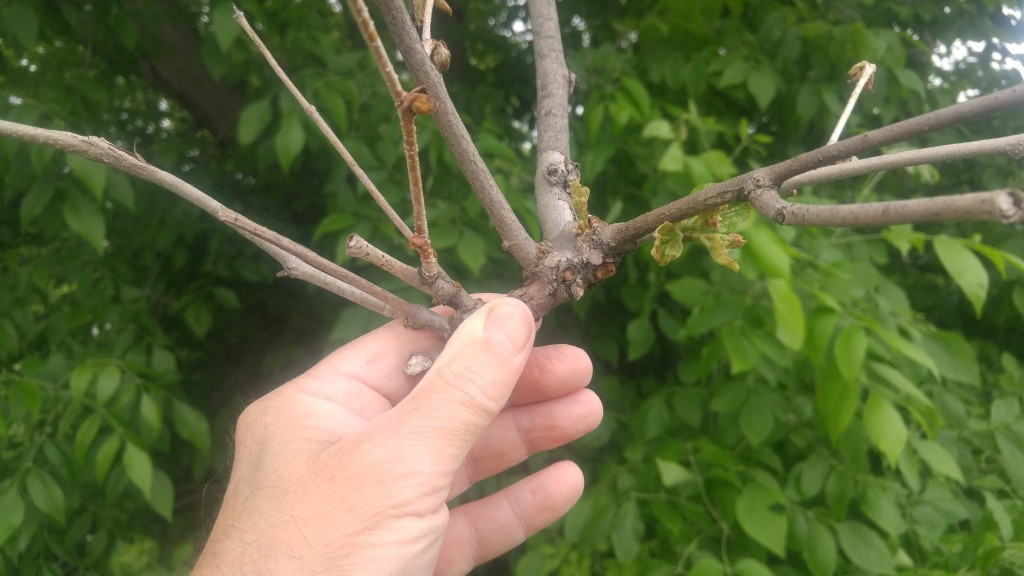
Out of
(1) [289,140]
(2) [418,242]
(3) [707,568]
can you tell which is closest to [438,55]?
(2) [418,242]

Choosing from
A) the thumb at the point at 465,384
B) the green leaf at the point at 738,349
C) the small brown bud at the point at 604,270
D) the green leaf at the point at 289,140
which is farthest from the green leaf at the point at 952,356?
the green leaf at the point at 289,140

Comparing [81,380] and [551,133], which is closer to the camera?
[551,133]

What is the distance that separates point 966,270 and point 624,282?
32.5 inches

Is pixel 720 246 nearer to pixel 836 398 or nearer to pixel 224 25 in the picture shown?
pixel 836 398

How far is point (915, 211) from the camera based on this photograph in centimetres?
36

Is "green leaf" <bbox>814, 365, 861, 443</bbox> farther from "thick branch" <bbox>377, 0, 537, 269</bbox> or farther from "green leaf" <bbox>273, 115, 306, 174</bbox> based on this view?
"green leaf" <bbox>273, 115, 306, 174</bbox>

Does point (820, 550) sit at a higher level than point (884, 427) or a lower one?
lower

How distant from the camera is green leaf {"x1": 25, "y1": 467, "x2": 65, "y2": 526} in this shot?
1.22 metres

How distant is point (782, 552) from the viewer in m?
1.04

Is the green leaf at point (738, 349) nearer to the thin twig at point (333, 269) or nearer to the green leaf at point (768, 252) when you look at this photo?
the green leaf at point (768, 252)

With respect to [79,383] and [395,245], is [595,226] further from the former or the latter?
[79,383]

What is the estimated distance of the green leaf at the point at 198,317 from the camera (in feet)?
6.14

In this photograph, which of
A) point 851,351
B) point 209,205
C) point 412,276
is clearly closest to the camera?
point 209,205

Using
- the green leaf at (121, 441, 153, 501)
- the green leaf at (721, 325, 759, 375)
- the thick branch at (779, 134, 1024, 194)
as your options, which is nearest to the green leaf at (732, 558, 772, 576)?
the green leaf at (721, 325, 759, 375)
